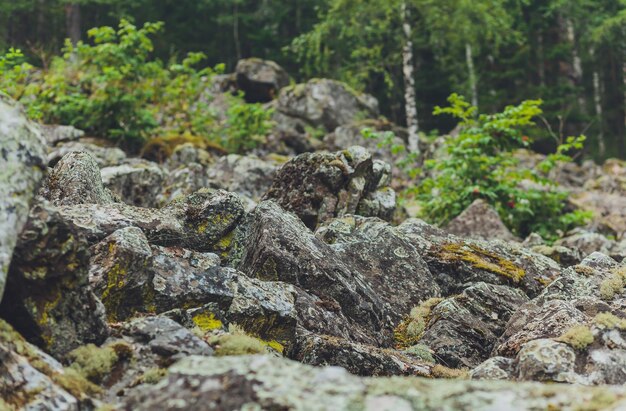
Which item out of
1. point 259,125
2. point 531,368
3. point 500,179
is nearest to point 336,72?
point 259,125

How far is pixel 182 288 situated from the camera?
9.63m

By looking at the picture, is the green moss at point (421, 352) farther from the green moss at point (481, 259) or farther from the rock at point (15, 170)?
the rock at point (15, 170)

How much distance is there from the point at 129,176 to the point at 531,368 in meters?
15.2

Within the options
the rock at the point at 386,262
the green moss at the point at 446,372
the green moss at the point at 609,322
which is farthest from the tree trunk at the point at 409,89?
the green moss at the point at 609,322

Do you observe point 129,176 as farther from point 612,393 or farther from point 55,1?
point 55,1

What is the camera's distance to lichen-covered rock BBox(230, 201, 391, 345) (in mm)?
11320

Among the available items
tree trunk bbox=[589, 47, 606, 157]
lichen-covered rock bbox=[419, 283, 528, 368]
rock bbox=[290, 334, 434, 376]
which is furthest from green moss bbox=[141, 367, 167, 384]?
tree trunk bbox=[589, 47, 606, 157]

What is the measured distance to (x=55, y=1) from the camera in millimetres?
50094

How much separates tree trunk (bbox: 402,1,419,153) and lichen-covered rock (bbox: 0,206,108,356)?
26245mm

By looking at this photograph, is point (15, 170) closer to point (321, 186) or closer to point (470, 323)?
point (470, 323)

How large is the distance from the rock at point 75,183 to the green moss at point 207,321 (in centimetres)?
431

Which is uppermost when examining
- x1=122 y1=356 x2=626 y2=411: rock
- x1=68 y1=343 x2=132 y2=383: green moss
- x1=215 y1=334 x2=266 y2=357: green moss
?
x1=122 y1=356 x2=626 y2=411: rock

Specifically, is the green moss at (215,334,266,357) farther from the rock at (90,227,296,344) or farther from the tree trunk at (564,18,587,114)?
the tree trunk at (564,18,587,114)

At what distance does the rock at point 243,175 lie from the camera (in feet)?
79.4
